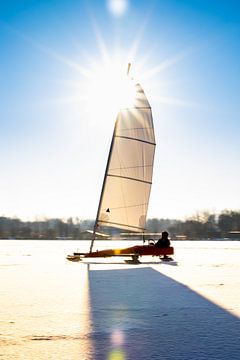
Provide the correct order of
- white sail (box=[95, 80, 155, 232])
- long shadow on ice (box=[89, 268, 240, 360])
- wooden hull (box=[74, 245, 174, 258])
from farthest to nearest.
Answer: white sail (box=[95, 80, 155, 232]) < wooden hull (box=[74, 245, 174, 258]) < long shadow on ice (box=[89, 268, 240, 360])

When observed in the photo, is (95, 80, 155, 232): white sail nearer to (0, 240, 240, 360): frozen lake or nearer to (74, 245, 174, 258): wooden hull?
(74, 245, 174, 258): wooden hull

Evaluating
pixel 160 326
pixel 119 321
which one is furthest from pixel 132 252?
pixel 160 326

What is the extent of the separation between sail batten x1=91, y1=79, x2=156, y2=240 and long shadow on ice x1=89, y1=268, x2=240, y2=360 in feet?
37.0

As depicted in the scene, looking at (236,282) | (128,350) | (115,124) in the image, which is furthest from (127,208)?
(128,350)

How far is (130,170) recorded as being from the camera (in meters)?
21.0

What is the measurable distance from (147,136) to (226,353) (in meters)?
17.6

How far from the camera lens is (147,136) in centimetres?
2139

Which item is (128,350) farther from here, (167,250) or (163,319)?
(167,250)

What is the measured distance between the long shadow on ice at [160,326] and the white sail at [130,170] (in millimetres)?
11306

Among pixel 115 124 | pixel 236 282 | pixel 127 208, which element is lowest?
pixel 236 282

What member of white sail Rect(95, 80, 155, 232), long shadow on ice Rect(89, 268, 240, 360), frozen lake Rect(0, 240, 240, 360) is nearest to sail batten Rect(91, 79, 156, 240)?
white sail Rect(95, 80, 155, 232)

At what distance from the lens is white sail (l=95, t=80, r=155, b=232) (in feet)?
67.4

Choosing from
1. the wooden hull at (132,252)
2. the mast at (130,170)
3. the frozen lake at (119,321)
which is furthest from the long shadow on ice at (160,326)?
the mast at (130,170)

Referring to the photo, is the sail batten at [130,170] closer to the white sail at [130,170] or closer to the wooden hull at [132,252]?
the white sail at [130,170]
